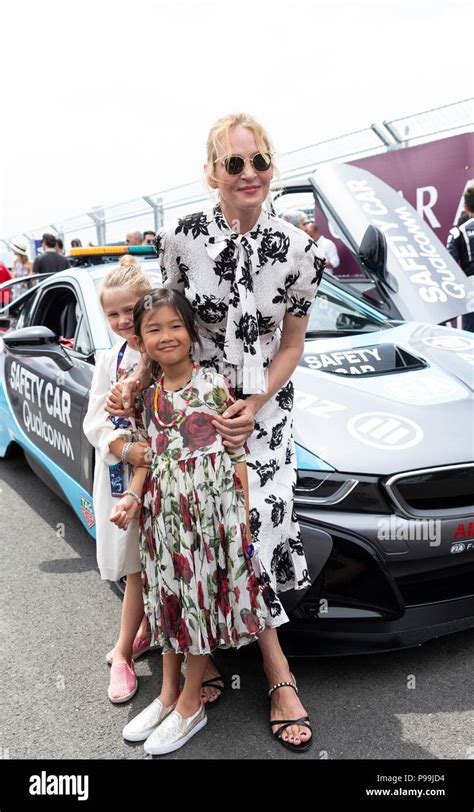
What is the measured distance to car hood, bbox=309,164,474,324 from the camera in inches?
163

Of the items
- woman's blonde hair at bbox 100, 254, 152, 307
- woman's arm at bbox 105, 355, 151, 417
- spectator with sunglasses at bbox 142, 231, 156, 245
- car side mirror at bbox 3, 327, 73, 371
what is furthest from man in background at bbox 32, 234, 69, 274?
woman's arm at bbox 105, 355, 151, 417

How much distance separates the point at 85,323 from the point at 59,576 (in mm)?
1155

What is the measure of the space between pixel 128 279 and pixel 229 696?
1.37 meters

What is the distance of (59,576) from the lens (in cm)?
306

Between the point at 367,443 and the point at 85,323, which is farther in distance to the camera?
the point at 85,323

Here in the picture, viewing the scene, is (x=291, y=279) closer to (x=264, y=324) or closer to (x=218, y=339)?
(x=264, y=324)

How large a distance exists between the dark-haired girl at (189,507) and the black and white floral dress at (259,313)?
78 millimetres

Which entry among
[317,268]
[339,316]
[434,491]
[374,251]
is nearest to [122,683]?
[434,491]

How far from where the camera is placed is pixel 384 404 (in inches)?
90.4

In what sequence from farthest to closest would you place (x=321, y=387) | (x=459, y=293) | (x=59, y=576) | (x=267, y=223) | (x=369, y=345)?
(x=459, y=293), (x=59, y=576), (x=369, y=345), (x=321, y=387), (x=267, y=223)

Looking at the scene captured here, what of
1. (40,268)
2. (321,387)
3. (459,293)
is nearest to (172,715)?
(321,387)

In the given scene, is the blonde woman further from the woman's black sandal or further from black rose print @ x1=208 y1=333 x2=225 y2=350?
the woman's black sandal

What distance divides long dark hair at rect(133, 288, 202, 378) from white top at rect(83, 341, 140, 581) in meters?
0.28
